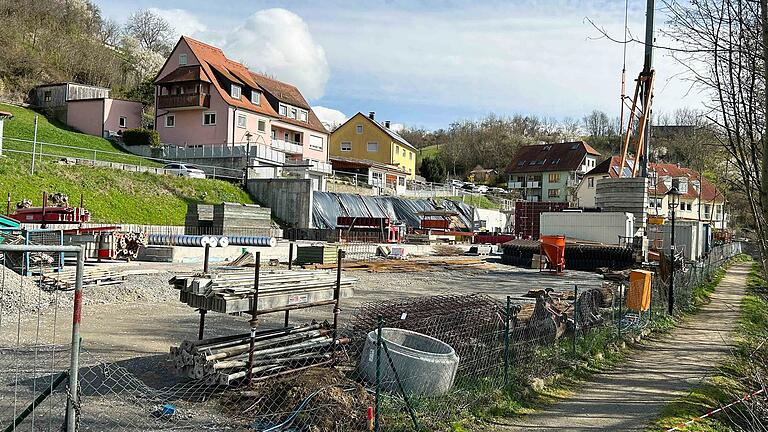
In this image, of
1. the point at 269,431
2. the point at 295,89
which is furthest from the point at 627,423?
the point at 295,89

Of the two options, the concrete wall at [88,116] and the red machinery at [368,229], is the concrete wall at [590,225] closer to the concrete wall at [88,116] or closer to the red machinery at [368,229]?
the red machinery at [368,229]

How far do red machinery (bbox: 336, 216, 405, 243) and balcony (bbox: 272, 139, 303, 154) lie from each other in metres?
17.5

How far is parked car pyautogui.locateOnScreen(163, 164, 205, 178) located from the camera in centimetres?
3903

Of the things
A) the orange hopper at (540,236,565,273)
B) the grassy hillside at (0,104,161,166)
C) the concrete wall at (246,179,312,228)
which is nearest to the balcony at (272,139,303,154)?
the grassy hillside at (0,104,161,166)

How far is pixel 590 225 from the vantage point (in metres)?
31.2

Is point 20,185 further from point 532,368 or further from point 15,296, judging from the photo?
point 532,368

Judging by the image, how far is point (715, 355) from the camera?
13.2m

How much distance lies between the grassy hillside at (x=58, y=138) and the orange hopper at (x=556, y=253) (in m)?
26.8

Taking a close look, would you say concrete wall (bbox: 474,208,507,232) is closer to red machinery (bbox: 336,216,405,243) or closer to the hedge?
red machinery (bbox: 336,216,405,243)

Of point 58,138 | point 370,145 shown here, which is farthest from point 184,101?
point 370,145

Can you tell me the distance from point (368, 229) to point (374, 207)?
921cm

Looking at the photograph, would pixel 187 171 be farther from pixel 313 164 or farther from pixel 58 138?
pixel 313 164

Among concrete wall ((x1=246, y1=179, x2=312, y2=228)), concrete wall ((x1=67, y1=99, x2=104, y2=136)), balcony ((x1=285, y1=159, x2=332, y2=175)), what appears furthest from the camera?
concrete wall ((x1=67, y1=99, x2=104, y2=136))

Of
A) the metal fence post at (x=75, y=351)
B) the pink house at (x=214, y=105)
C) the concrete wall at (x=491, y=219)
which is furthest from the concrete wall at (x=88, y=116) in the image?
the metal fence post at (x=75, y=351)
